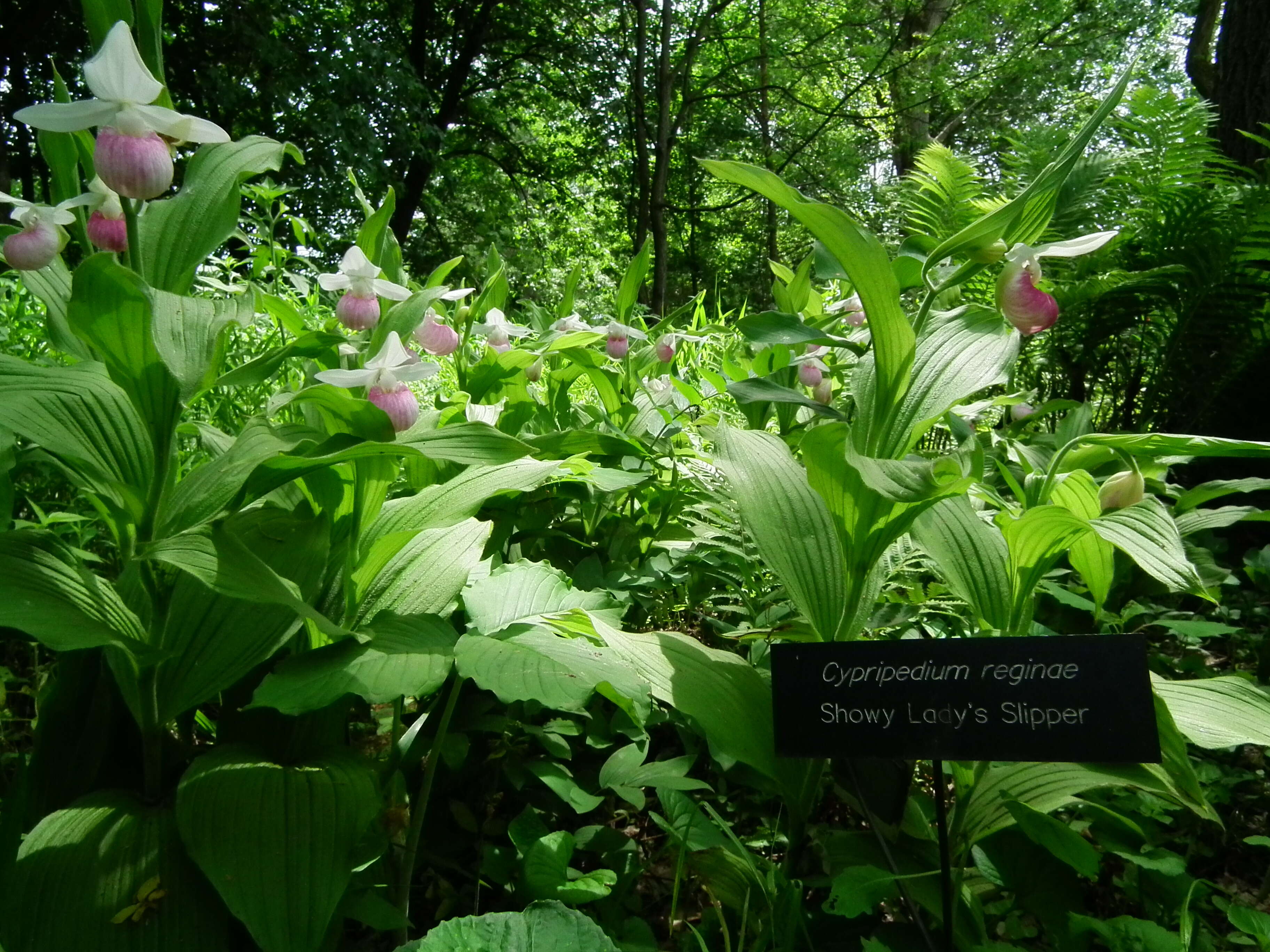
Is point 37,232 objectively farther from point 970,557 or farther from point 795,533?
point 970,557

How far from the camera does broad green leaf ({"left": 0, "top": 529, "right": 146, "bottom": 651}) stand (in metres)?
0.76

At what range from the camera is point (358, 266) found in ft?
4.11

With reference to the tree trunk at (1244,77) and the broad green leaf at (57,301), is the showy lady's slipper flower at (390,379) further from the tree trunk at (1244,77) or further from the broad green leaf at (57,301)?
the tree trunk at (1244,77)

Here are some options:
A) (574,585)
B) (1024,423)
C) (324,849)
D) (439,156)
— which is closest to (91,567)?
(574,585)

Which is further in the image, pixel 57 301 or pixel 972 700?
pixel 57 301

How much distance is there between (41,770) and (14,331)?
1290 millimetres

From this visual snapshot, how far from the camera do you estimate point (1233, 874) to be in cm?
117

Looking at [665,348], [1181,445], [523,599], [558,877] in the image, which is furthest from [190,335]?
[665,348]

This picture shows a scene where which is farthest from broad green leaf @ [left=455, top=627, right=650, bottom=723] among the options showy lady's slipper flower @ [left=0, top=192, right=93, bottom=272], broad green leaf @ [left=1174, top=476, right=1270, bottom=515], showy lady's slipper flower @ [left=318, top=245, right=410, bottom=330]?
broad green leaf @ [left=1174, top=476, right=1270, bottom=515]

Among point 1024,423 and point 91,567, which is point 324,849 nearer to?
point 91,567

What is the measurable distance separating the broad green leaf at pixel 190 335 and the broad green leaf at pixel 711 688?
1.81 ft

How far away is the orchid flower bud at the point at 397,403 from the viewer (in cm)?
107

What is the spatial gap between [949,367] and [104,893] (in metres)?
1.10

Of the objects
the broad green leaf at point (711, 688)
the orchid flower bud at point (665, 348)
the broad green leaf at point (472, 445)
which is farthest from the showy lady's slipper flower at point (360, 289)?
the orchid flower bud at point (665, 348)
